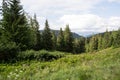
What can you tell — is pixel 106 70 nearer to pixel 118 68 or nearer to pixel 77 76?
pixel 118 68

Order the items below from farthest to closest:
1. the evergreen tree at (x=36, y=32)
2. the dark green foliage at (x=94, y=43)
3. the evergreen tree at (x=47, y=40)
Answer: the dark green foliage at (x=94, y=43) < the evergreen tree at (x=47, y=40) < the evergreen tree at (x=36, y=32)

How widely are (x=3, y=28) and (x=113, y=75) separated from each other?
3096 cm

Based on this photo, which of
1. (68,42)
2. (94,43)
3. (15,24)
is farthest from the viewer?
(94,43)

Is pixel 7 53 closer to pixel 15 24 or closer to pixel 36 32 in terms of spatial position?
pixel 15 24

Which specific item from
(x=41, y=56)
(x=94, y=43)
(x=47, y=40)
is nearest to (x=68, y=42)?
(x=47, y=40)

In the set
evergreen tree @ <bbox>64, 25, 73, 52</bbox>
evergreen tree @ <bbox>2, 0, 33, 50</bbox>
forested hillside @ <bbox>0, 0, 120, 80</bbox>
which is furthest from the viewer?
evergreen tree @ <bbox>64, 25, 73, 52</bbox>

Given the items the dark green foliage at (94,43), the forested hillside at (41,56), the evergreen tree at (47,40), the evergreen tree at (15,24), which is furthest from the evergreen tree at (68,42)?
the dark green foliage at (94,43)

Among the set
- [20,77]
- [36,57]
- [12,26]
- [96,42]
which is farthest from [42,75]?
[96,42]

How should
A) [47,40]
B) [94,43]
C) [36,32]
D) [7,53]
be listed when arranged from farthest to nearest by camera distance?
[94,43] → [36,32] → [47,40] → [7,53]

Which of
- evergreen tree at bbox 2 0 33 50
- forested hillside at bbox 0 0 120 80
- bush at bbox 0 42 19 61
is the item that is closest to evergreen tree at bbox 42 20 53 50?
forested hillside at bbox 0 0 120 80

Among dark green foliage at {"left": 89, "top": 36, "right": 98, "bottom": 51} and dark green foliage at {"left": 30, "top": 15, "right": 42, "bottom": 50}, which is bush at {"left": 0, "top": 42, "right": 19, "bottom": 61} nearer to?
dark green foliage at {"left": 30, "top": 15, "right": 42, "bottom": 50}

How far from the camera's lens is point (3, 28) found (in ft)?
123

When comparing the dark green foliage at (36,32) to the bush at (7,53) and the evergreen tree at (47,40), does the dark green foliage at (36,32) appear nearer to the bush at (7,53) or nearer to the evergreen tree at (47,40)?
the evergreen tree at (47,40)

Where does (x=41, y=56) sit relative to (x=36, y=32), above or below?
below
